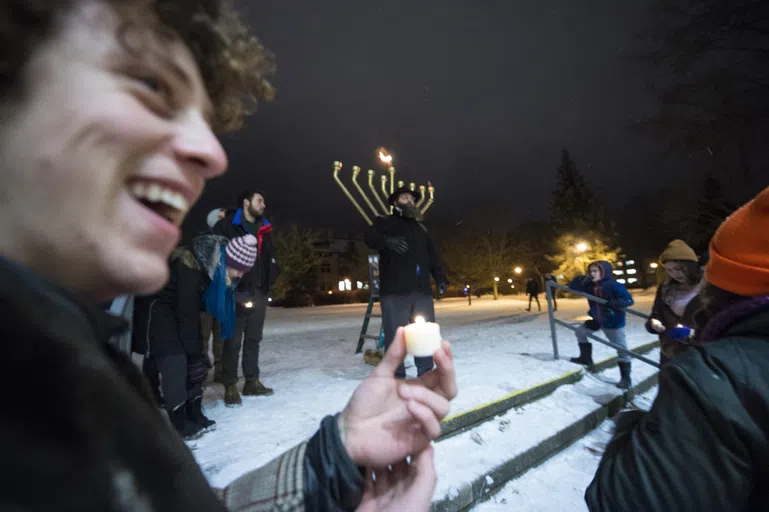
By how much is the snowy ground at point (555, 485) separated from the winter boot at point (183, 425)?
232 cm

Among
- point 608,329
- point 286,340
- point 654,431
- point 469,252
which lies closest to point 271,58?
point 654,431

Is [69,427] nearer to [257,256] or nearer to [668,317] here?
[257,256]

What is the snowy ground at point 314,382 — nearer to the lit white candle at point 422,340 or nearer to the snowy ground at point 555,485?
the snowy ground at point 555,485

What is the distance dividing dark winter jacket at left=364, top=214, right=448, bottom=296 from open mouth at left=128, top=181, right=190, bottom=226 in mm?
3789

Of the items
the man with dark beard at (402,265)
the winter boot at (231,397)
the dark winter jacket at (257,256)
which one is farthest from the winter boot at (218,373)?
the man with dark beard at (402,265)

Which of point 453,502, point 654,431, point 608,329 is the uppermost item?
point 654,431

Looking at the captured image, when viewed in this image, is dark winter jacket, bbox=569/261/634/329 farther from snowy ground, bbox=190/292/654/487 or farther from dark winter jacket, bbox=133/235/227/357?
dark winter jacket, bbox=133/235/227/357

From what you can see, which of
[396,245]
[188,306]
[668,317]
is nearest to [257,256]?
[188,306]

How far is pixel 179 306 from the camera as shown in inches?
124

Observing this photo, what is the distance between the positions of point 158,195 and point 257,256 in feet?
12.6

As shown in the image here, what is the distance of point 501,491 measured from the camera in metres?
2.64

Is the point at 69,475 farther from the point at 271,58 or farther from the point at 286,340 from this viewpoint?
the point at 286,340

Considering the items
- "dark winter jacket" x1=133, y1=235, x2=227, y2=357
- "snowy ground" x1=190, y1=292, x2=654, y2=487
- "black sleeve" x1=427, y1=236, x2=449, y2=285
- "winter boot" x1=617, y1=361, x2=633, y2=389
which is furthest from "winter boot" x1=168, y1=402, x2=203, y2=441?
"winter boot" x1=617, y1=361, x2=633, y2=389

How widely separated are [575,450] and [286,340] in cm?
699
